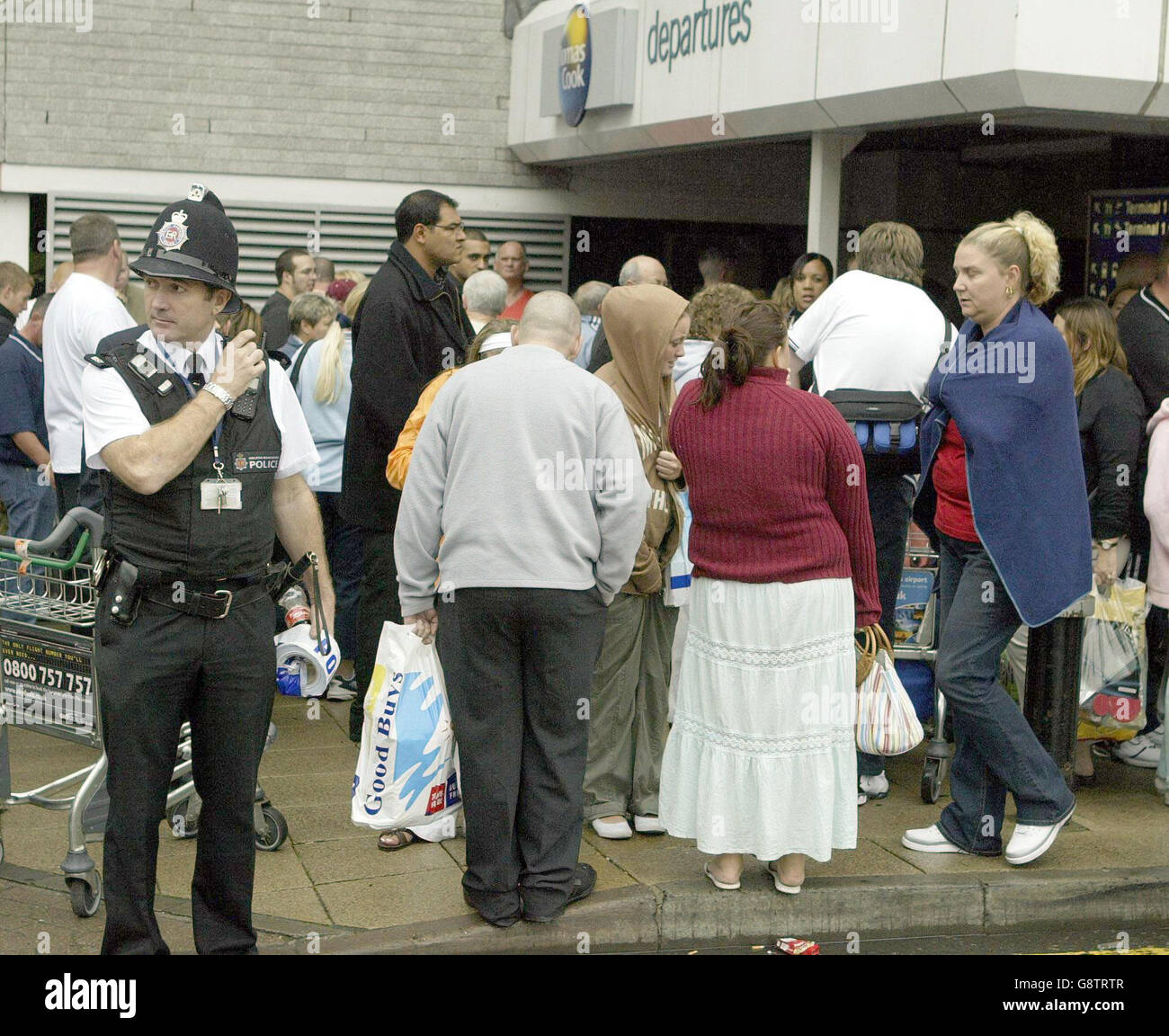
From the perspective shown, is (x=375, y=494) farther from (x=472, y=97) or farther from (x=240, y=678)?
(x=472, y=97)

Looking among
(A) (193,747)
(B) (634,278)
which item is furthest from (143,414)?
(B) (634,278)

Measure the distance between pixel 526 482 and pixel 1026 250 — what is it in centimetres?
203

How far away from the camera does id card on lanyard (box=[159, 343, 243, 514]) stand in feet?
12.5

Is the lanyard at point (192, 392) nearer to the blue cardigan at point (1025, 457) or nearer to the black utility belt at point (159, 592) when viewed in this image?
the black utility belt at point (159, 592)

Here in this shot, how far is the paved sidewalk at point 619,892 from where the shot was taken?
15.2ft

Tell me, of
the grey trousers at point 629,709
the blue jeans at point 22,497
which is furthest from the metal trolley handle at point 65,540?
the blue jeans at point 22,497

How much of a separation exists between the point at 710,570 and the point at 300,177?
31.2 ft

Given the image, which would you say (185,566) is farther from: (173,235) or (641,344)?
(641,344)

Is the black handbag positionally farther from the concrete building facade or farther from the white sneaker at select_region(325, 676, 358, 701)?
the concrete building facade

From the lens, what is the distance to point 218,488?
3.83 m

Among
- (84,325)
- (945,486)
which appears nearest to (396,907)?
(945,486)

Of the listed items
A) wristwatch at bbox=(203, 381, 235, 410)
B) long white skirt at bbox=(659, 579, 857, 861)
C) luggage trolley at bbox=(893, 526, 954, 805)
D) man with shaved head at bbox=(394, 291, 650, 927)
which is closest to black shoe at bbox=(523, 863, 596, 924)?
man with shaved head at bbox=(394, 291, 650, 927)

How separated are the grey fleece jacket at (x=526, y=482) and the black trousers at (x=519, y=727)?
0.09m

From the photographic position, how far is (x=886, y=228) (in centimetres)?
605
